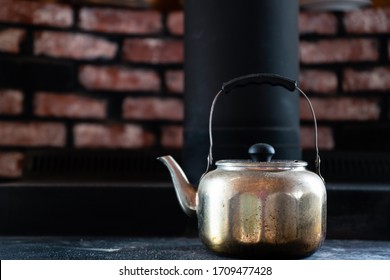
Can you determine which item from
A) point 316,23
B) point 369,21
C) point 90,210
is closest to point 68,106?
point 90,210

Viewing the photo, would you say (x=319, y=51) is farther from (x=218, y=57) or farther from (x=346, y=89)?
(x=218, y=57)

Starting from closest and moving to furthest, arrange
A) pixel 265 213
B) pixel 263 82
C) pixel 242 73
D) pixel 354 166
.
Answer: pixel 265 213
pixel 263 82
pixel 242 73
pixel 354 166

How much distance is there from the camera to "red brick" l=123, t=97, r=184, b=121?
150 centimetres

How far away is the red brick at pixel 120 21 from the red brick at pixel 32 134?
25 cm

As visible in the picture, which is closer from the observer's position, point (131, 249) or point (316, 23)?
point (131, 249)

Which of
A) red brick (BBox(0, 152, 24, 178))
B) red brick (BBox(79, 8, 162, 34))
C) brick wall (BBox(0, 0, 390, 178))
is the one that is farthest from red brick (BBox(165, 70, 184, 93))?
red brick (BBox(0, 152, 24, 178))

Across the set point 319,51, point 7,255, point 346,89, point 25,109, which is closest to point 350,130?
point 346,89

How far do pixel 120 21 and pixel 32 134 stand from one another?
13.2 inches

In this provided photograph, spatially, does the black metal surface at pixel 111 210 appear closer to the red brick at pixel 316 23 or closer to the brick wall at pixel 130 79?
the brick wall at pixel 130 79

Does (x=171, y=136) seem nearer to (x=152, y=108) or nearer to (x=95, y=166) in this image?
(x=152, y=108)

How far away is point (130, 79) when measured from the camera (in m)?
1.50

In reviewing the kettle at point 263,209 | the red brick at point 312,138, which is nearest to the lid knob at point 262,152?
the kettle at point 263,209

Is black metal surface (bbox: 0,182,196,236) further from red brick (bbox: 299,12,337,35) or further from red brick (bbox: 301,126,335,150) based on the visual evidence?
red brick (bbox: 299,12,337,35)

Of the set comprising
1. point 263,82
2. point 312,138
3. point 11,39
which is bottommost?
point 312,138
